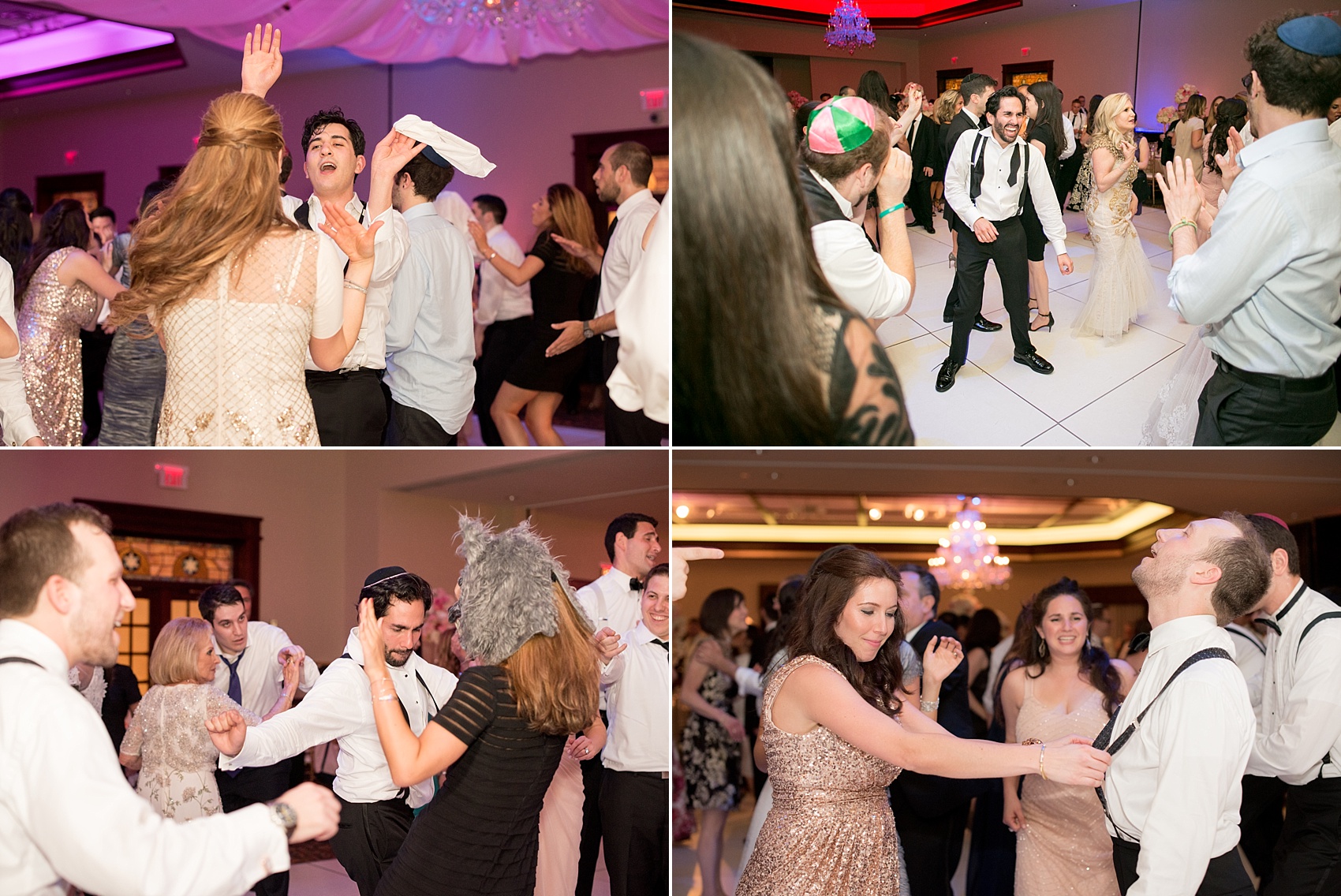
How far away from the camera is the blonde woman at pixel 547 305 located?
3939 millimetres

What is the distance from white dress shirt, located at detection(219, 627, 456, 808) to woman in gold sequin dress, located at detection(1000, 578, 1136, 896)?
6.01 ft

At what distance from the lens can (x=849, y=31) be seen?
290cm

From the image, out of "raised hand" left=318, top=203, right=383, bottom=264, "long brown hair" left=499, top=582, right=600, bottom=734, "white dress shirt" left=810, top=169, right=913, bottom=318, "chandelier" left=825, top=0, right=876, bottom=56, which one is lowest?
"long brown hair" left=499, top=582, right=600, bottom=734

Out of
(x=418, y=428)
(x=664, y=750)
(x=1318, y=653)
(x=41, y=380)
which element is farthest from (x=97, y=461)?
(x=1318, y=653)

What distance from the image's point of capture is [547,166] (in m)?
7.41

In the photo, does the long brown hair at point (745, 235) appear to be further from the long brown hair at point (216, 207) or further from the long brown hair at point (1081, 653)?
the long brown hair at point (1081, 653)

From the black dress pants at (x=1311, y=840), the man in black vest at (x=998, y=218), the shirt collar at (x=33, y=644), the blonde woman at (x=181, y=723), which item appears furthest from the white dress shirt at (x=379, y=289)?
the black dress pants at (x=1311, y=840)

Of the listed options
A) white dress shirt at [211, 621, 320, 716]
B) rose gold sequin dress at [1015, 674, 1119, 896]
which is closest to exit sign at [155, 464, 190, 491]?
white dress shirt at [211, 621, 320, 716]

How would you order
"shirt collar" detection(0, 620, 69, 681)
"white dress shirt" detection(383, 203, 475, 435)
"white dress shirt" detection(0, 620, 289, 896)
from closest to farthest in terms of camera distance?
"white dress shirt" detection(0, 620, 289, 896), "shirt collar" detection(0, 620, 69, 681), "white dress shirt" detection(383, 203, 475, 435)

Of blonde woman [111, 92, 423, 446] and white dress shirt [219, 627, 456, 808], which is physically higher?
blonde woman [111, 92, 423, 446]

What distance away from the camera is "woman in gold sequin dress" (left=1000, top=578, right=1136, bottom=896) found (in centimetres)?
321

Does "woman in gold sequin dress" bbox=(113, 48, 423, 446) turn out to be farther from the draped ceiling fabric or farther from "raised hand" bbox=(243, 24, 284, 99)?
the draped ceiling fabric

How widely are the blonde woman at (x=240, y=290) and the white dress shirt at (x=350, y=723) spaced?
0.68 metres

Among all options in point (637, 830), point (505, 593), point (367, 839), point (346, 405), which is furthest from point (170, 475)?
point (505, 593)
